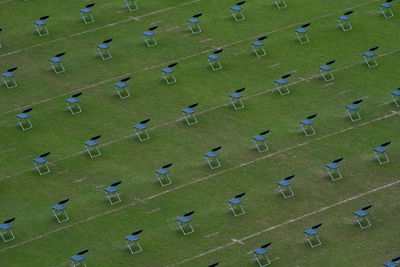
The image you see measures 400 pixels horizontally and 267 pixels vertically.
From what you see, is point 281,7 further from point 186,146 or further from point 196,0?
point 186,146

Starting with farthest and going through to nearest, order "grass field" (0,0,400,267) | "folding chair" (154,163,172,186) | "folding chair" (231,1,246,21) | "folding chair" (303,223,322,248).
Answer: "folding chair" (231,1,246,21) → "folding chair" (154,163,172,186) → "grass field" (0,0,400,267) → "folding chair" (303,223,322,248)

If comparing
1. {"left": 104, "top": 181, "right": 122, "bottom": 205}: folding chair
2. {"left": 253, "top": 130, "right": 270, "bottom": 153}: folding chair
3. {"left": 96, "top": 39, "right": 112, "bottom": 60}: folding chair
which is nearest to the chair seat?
{"left": 104, "top": 181, "right": 122, "bottom": 205}: folding chair

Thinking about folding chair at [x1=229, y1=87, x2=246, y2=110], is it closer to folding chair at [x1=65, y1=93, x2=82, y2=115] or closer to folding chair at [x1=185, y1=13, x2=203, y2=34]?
folding chair at [x1=185, y1=13, x2=203, y2=34]

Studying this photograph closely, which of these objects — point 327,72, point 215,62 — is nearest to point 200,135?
point 215,62

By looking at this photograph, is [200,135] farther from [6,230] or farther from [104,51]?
[6,230]

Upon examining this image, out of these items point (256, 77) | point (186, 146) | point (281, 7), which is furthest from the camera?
point (281, 7)

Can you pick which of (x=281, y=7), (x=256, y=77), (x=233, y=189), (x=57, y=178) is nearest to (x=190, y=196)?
(x=233, y=189)

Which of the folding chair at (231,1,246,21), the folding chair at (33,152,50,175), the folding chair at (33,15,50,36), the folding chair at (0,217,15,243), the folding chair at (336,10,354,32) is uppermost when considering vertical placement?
the folding chair at (33,15,50,36)
